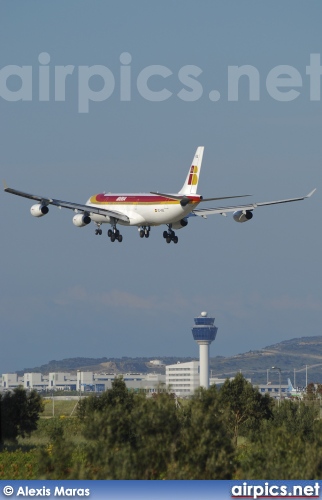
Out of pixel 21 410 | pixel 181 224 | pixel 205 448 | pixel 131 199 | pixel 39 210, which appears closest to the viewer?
pixel 205 448

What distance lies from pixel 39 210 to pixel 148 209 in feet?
42.0

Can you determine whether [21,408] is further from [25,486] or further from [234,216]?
[25,486]

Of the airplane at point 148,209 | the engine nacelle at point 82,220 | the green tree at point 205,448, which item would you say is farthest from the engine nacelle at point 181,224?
the green tree at point 205,448

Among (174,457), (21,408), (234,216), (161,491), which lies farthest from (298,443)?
(234,216)

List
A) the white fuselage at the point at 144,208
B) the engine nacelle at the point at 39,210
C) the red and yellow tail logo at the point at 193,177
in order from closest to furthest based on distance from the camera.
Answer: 1. the engine nacelle at the point at 39,210
2. the white fuselage at the point at 144,208
3. the red and yellow tail logo at the point at 193,177

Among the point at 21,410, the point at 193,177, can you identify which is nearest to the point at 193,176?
the point at 193,177

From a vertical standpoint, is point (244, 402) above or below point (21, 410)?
above

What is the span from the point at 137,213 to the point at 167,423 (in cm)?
6706

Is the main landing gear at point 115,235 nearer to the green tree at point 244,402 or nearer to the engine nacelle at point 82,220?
the engine nacelle at point 82,220

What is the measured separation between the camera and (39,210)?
396 ft

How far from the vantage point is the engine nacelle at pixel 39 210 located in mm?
120562

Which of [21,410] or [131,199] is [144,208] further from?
[21,410]

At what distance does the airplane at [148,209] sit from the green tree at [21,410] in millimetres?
21542

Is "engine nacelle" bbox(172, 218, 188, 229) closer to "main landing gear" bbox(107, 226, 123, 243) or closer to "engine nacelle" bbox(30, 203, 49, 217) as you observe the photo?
"main landing gear" bbox(107, 226, 123, 243)
